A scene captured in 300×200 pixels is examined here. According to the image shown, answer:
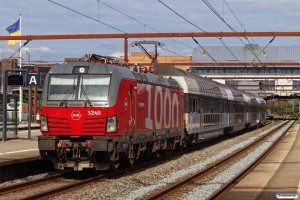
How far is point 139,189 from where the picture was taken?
43.8ft

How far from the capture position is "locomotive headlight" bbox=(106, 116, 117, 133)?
1449 cm

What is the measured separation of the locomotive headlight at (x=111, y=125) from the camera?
47.5 feet

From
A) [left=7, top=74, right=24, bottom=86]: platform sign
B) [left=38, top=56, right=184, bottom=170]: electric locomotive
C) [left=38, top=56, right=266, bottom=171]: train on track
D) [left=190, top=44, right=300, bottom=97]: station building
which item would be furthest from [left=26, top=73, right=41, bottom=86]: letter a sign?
[left=190, top=44, right=300, bottom=97]: station building

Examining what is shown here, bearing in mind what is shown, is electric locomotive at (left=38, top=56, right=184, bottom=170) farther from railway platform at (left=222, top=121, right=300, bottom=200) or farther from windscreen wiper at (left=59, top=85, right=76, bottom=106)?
railway platform at (left=222, top=121, right=300, bottom=200)

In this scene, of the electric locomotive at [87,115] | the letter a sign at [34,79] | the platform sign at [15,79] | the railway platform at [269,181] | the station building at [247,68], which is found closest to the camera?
the railway platform at [269,181]

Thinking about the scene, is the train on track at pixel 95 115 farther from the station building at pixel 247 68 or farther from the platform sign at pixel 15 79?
the station building at pixel 247 68

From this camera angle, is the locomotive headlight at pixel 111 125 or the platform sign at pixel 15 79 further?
the platform sign at pixel 15 79

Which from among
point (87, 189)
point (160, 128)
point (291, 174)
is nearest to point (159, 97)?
point (160, 128)

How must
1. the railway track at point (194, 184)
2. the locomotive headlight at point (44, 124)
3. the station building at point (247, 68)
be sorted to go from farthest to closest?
the station building at point (247, 68) < the locomotive headlight at point (44, 124) < the railway track at point (194, 184)

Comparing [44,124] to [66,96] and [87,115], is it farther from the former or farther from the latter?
[87,115]

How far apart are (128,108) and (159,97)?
12.2 ft

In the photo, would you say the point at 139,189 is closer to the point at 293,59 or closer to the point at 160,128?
the point at 160,128

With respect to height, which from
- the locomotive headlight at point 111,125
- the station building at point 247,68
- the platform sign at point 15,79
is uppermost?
the station building at point 247,68

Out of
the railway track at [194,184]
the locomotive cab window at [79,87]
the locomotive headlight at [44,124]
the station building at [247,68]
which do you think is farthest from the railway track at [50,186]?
the station building at [247,68]
